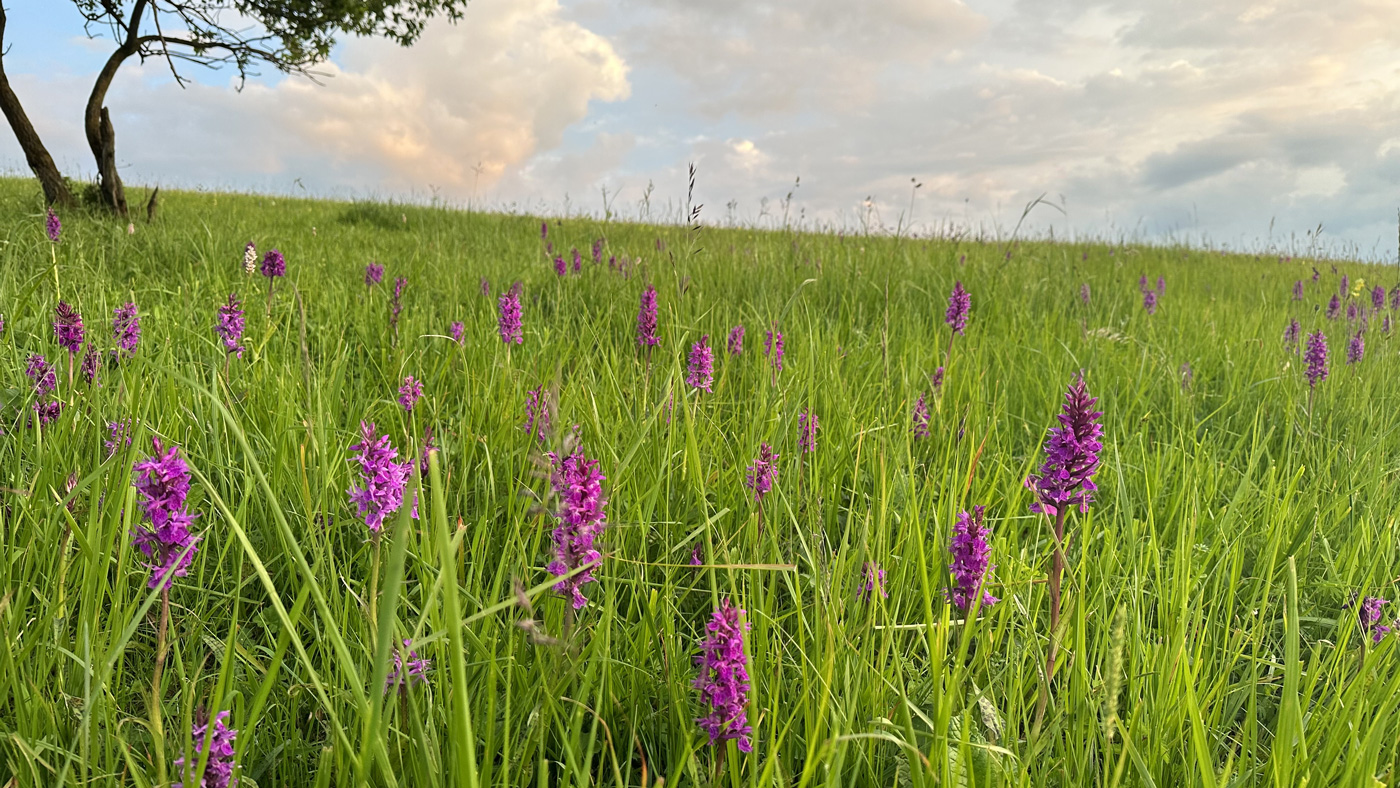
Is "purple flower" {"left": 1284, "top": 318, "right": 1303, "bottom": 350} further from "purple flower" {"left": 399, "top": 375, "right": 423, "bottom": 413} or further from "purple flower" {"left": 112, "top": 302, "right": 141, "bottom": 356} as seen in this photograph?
"purple flower" {"left": 112, "top": 302, "right": 141, "bottom": 356}

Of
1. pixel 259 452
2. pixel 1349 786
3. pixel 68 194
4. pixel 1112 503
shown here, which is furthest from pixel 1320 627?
pixel 68 194

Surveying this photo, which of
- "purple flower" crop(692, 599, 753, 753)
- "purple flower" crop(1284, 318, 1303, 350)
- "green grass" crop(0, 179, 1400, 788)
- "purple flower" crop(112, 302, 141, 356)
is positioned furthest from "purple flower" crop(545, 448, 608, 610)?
"purple flower" crop(1284, 318, 1303, 350)

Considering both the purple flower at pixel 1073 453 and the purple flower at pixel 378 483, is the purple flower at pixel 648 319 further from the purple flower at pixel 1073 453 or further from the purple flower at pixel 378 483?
the purple flower at pixel 1073 453

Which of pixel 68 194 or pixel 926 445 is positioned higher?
pixel 68 194

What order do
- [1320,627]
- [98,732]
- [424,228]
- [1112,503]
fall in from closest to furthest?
[98,732] < [1320,627] < [1112,503] < [424,228]

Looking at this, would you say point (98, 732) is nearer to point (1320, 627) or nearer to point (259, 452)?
point (259, 452)

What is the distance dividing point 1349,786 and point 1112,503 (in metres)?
1.23

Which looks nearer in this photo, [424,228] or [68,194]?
[68,194]

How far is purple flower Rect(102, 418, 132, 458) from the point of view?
1721mm

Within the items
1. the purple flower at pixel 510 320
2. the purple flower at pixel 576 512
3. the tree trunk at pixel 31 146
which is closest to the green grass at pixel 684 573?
the purple flower at pixel 576 512

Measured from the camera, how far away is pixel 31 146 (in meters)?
8.69

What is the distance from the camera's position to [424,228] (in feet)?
34.7

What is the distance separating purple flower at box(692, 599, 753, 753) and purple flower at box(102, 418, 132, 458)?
1407 mm

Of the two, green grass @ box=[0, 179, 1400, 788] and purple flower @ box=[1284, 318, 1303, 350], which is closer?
green grass @ box=[0, 179, 1400, 788]
